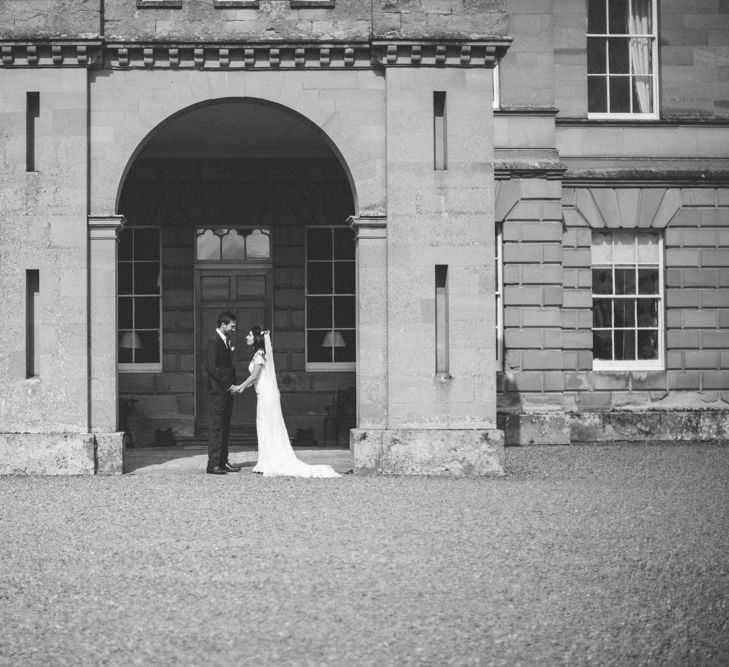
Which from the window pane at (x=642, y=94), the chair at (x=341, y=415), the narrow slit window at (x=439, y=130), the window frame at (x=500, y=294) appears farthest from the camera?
the window pane at (x=642, y=94)

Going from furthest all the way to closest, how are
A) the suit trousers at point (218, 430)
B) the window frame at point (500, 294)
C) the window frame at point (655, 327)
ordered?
the window frame at point (655, 327) → the window frame at point (500, 294) → the suit trousers at point (218, 430)

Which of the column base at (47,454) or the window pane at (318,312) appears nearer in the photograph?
the column base at (47,454)

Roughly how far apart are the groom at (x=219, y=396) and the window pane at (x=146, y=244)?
606cm

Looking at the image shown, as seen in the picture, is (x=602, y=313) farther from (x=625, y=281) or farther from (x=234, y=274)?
(x=234, y=274)

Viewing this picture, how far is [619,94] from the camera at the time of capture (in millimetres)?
18969

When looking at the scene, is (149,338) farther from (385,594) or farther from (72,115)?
(385,594)

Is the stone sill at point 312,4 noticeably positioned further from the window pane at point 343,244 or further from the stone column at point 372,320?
the window pane at point 343,244

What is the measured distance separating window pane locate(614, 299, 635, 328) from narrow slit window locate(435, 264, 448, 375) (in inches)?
249

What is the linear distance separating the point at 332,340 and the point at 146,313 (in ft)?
10.4

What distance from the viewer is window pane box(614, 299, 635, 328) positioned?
18.8 metres

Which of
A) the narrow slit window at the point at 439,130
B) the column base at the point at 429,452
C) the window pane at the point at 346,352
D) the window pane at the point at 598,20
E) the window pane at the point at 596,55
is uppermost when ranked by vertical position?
the window pane at the point at 598,20

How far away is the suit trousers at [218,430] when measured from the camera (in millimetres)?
13336

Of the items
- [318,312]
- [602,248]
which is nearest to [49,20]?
[318,312]

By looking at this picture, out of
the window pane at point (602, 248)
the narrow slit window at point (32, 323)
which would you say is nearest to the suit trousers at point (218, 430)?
the narrow slit window at point (32, 323)
